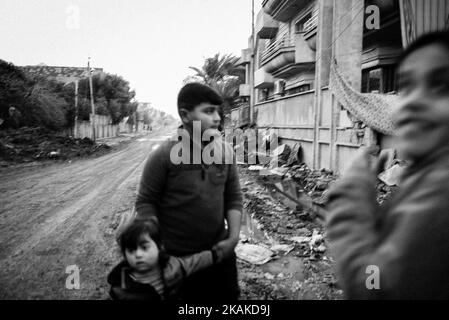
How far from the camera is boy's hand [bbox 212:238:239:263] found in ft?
6.05

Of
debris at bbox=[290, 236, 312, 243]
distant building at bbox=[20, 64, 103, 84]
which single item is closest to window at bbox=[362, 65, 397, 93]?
debris at bbox=[290, 236, 312, 243]

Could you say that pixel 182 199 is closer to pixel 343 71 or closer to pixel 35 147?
pixel 343 71

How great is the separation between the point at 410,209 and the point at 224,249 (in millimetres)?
1303

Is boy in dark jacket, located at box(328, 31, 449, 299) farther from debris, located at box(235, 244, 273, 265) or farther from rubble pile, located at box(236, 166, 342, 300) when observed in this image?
debris, located at box(235, 244, 273, 265)

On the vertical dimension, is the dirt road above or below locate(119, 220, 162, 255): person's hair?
below

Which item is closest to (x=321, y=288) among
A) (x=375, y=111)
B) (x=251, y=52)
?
(x=375, y=111)

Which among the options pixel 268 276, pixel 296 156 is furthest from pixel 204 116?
pixel 296 156

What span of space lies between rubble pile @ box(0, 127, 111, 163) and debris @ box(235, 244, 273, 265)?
44.8 feet

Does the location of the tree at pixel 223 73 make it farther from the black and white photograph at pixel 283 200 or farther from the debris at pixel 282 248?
the debris at pixel 282 248
